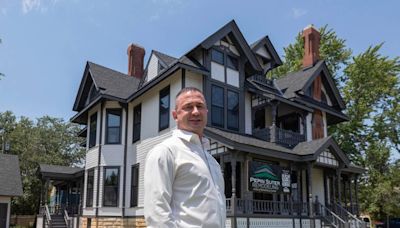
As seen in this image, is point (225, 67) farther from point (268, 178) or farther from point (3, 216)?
point (3, 216)

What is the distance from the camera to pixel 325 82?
20562 millimetres

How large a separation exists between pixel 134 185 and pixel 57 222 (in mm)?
6604

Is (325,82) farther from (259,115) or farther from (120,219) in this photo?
(120,219)

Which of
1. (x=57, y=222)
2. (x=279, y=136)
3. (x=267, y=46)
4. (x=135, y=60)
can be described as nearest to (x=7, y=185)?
(x=57, y=222)

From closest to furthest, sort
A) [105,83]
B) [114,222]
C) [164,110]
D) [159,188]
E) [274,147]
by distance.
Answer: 1. [159,188]
2. [274,147]
3. [164,110]
4. [114,222]
5. [105,83]

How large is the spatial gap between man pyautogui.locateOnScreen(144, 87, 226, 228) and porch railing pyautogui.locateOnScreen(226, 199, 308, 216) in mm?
10549

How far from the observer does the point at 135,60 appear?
22750 mm

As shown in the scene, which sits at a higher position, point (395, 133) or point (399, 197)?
point (395, 133)

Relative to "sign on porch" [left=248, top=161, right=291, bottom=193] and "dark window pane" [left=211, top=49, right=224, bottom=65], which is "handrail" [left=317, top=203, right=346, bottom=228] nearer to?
"sign on porch" [left=248, top=161, right=291, bottom=193]

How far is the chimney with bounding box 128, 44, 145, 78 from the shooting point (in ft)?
72.9

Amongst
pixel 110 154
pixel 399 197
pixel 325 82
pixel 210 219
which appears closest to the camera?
pixel 210 219

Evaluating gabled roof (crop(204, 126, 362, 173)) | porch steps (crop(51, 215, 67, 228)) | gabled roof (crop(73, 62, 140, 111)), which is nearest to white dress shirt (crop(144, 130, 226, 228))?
gabled roof (crop(204, 126, 362, 173))

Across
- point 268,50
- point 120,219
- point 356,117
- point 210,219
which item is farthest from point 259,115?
point 210,219

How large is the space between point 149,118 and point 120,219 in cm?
433
